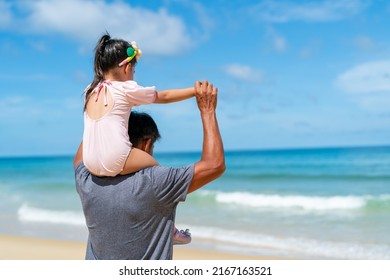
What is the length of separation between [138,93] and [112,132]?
0.83ft

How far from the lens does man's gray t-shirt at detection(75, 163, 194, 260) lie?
1.87m

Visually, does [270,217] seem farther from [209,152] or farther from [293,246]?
[209,152]

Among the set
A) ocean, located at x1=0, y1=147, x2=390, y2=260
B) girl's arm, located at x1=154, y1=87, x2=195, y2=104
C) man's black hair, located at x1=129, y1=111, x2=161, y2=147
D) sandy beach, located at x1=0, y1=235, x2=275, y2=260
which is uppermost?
ocean, located at x1=0, y1=147, x2=390, y2=260

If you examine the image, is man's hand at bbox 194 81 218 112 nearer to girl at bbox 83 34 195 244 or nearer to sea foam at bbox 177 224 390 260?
girl at bbox 83 34 195 244

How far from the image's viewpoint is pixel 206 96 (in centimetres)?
196

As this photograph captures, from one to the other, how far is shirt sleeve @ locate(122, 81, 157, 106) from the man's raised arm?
0.39 metres

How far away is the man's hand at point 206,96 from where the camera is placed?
1.94 metres

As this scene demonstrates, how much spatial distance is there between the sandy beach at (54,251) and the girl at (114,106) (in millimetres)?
5571

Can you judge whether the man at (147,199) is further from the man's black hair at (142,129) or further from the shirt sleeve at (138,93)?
the shirt sleeve at (138,93)

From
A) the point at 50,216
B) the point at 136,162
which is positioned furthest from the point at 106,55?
the point at 50,216

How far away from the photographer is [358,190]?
19.1m

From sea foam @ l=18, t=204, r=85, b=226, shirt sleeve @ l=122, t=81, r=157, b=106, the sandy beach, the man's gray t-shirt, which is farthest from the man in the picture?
sea foam @ l=18, t=204, r=85, b=226

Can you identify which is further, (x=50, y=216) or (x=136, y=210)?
(x=50, y=216)

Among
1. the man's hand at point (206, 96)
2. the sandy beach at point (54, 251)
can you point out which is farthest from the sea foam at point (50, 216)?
the man's hand at point (206, 96)
